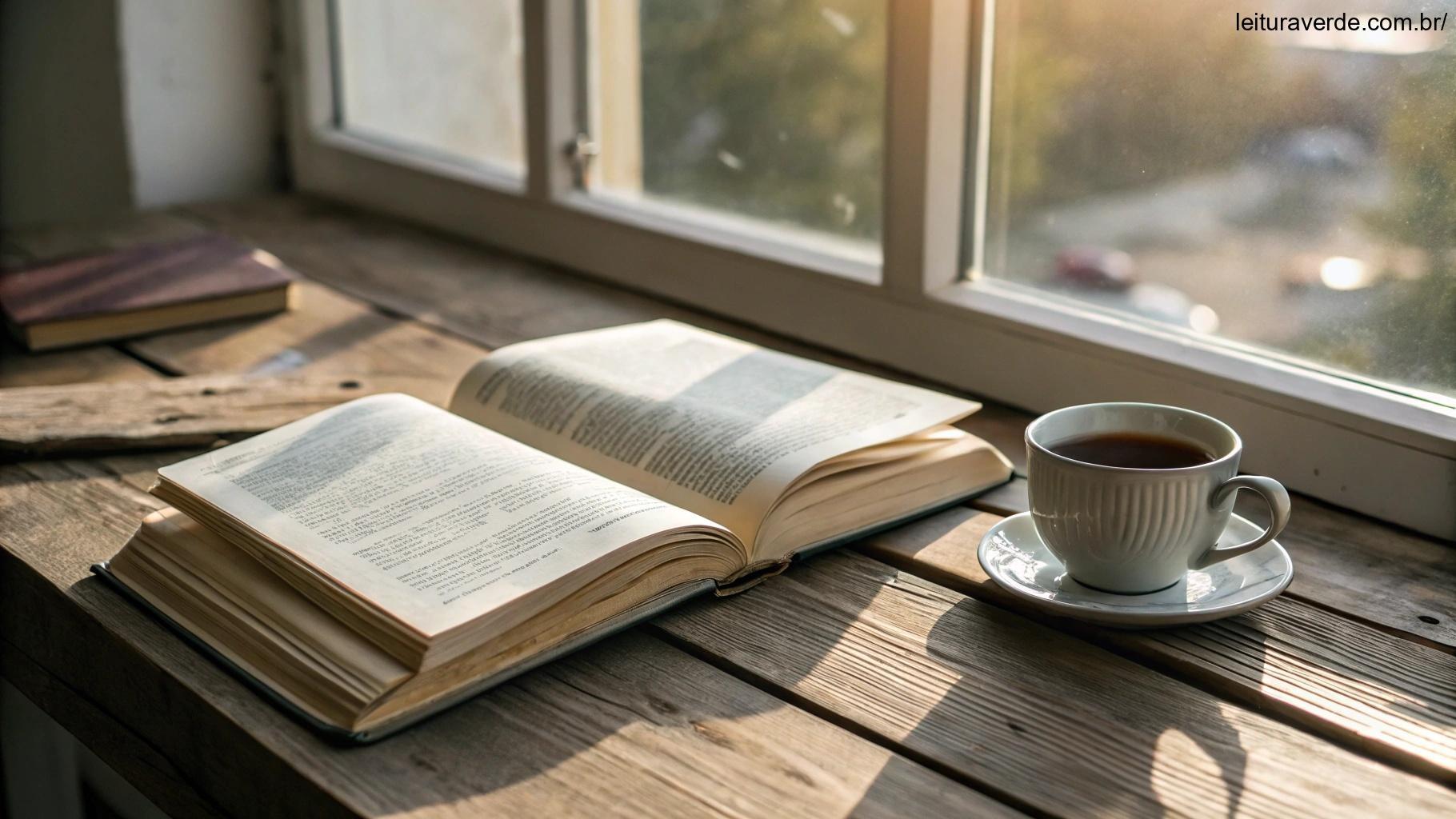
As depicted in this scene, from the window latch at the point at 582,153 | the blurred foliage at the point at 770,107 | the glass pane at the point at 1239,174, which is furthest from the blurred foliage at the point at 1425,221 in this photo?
the window latch at the point at 582,153

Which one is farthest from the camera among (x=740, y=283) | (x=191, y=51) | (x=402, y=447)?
(x=191, y=51)

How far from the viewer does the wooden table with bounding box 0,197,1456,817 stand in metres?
0.58

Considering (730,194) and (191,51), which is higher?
(191,51)

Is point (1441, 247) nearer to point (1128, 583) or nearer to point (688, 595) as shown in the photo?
point (1128, 583)

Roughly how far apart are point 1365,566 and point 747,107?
2.42 feet

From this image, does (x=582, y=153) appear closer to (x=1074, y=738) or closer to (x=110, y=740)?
(x=110, y=740)

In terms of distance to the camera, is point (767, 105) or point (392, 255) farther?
point (392, 255)

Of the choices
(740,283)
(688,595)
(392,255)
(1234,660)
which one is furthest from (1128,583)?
(392,255)

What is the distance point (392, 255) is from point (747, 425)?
31.8 inches

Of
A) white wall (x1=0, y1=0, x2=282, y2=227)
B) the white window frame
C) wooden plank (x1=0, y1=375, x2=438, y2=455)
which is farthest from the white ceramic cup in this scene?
white wall (x1=0, y1=0, x2=282, y2=227)

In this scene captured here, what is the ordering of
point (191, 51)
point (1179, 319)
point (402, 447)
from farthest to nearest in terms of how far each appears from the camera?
point (191, 51) < point (1179, 319) < point (402, 447)

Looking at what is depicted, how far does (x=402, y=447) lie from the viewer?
818mm

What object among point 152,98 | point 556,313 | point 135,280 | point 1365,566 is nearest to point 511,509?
point 1365,566

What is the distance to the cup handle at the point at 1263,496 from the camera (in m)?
0.67
